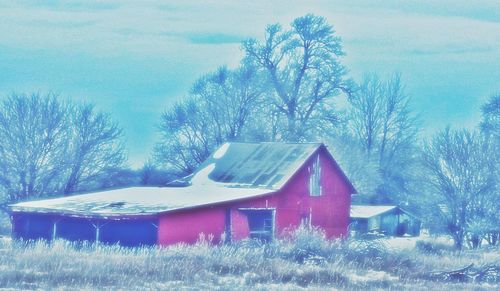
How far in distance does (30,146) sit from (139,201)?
11947 millimetres

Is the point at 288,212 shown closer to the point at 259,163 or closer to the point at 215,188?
the point at 259,163

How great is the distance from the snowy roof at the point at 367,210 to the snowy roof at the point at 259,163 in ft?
68.5

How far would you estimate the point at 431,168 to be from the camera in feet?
113

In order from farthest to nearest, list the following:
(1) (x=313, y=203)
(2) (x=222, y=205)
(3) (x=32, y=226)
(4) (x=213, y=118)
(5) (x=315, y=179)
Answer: (4) (x=213, y=118) → (5) (x=315, y=179) → (1) (x=313, y=203) → (3) (x=32, y=226) → (2) (x=222, y=205)

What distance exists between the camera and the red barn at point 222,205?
83.8 ft

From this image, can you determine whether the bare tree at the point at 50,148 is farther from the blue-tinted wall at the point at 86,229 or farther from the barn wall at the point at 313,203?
the barn wall at the point at 313,203

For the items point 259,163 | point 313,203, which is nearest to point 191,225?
point 259,163

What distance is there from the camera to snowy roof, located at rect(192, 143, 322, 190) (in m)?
31.3

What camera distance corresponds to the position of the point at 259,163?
33.0m

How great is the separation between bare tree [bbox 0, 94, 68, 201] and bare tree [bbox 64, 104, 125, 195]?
669 mm


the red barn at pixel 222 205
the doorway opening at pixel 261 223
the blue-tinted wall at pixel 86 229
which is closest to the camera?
the blue-tinted wall at pixel 86 229

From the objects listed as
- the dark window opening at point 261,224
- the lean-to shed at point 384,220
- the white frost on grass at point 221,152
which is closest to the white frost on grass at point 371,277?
the dark window opening at point 261,224

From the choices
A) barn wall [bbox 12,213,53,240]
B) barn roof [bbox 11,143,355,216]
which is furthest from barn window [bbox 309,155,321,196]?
barn wall [bbox 12,213,53,240]

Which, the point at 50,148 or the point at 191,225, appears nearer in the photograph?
the point at 191,225
